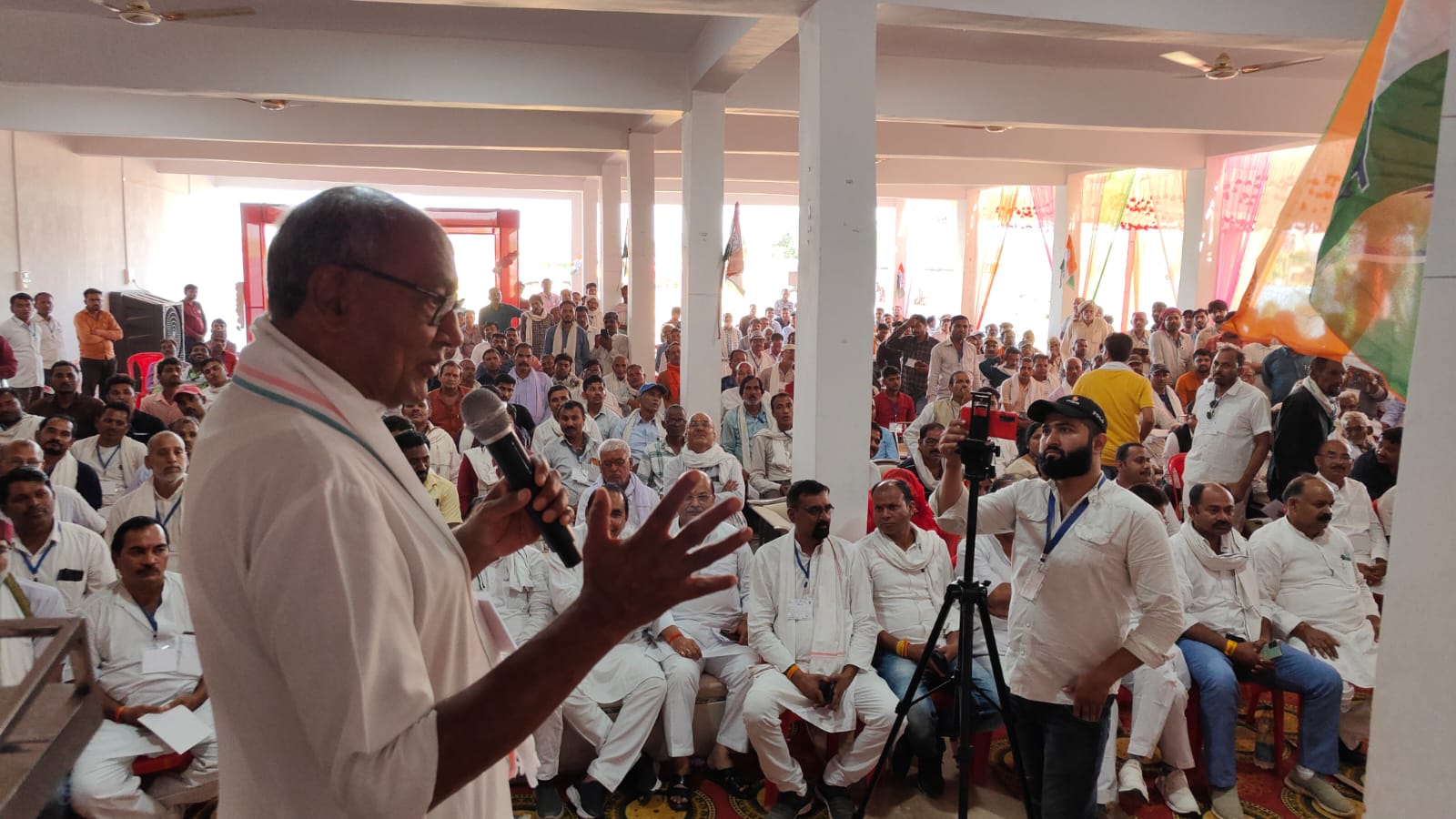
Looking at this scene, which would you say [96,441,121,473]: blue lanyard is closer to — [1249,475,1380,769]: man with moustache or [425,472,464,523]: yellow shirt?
[425,472,464,523]: yellow shirt

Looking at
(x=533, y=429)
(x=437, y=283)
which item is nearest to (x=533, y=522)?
(x=437, y=283)

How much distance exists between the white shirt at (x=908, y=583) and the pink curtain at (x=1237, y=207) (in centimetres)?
1107

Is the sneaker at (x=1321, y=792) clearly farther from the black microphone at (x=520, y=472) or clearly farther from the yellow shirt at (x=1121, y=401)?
the black microphone at (x=520, y=472)

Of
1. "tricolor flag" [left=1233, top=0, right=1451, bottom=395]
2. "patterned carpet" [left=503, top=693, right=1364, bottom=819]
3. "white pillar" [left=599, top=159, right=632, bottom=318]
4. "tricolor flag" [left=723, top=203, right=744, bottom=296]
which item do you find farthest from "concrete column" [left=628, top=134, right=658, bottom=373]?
"tricolor flag" [left=1233, top=0, right=1451, bottom=395]

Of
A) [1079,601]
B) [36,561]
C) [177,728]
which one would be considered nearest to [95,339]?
[36,561]

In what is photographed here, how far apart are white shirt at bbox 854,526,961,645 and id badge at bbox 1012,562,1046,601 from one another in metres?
1.40

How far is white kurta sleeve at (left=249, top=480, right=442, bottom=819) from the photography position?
36.1 inches

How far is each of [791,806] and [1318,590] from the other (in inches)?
101

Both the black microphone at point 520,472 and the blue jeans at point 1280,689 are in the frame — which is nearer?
the black microphone at point 520,472

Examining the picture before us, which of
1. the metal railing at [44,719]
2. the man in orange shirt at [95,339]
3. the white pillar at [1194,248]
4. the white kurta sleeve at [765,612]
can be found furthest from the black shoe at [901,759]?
the white pillar at [1194,248]

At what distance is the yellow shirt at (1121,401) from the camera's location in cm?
643

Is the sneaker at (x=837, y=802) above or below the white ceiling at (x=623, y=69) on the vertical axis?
below

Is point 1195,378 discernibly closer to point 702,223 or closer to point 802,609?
point 702,223

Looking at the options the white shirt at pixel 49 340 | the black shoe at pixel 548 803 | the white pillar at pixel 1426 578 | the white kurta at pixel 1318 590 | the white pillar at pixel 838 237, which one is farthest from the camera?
the white shirt at pixel 49 340
